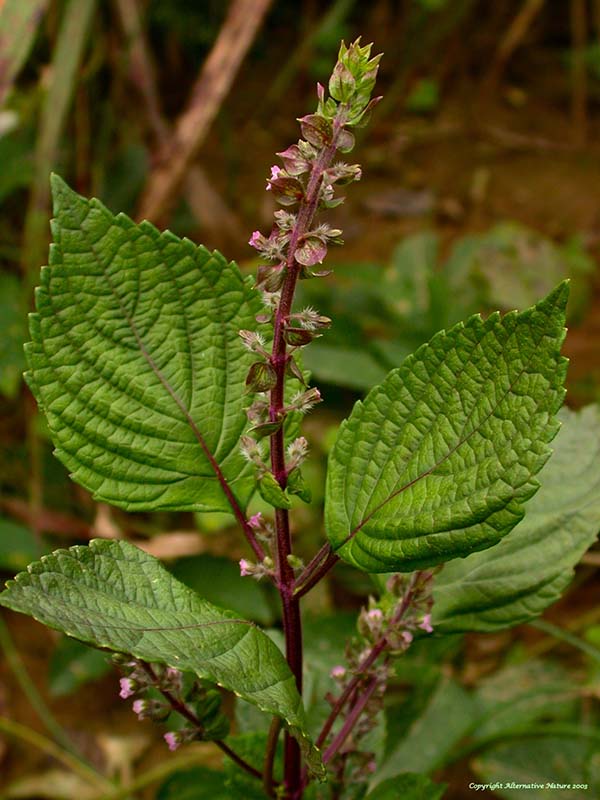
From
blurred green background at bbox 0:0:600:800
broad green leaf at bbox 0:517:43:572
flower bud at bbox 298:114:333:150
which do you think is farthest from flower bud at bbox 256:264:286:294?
broad green leaf at bbox 0:517:43:572

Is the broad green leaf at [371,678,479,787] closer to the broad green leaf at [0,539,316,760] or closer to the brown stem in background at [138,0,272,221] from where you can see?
the broad green leaf at [0,539,316,760]

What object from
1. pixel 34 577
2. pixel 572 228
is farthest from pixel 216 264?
pixel 572 228

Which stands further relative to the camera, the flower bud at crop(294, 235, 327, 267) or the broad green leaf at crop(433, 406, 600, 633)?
the broad green leaf at crop(433, 406, 600, 633)

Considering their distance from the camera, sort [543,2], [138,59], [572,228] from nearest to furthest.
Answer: [138,59] < [572,228] < [543,2]

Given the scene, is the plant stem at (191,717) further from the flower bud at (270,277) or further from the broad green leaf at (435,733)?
the broad green leaf at (435,733)

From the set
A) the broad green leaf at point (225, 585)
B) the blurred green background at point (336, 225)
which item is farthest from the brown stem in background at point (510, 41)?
the broad green leaf at point (225, 585)

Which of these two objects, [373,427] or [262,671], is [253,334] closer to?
[373,427]

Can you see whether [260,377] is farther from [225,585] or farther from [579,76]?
[579,76]
